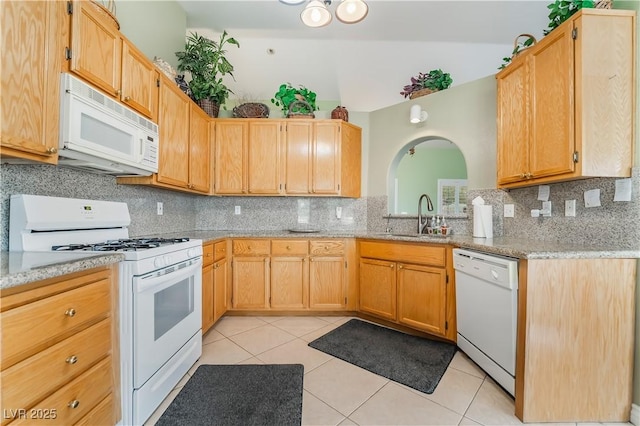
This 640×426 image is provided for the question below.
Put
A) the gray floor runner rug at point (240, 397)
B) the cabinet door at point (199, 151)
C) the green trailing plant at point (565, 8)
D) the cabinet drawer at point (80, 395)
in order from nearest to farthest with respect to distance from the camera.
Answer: the cabinet drawer at point (80, 395)
the gray floor runner rug at point (240, 397)
the green trailing plant at point (565, 8)
the cabinet door at point (199, 151)

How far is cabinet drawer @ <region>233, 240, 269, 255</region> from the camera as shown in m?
2.82

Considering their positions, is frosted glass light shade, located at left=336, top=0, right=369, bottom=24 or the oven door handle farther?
frosted glass light shade, located at left=336, top=0, right=369, bottom=24

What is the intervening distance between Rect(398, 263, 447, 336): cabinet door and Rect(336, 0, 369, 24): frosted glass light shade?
85.0 inches

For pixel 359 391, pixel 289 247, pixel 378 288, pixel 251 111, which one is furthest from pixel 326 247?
pixel 251 111

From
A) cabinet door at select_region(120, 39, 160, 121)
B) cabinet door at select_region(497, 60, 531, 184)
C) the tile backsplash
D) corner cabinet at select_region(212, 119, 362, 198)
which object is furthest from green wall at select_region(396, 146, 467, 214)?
cabinet door at select_region(120, 39, 160, 121)

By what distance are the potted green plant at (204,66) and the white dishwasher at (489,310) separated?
2971mm

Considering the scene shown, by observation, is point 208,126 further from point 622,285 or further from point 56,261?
point 622,285

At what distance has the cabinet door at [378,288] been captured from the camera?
2580mm

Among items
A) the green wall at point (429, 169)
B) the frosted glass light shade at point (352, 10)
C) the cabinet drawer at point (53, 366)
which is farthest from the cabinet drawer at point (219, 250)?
the green wall at point (429, 169)

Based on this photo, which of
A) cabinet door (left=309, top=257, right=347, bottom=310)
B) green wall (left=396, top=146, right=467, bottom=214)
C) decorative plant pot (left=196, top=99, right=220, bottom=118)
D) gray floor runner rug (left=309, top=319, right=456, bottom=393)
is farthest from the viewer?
green wall (left=396, top=146, right=467, bottom=214)

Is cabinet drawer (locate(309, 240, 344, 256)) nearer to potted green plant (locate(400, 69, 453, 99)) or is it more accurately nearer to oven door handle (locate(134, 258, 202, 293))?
oven door handle (locate(134, 258, 202, 293))

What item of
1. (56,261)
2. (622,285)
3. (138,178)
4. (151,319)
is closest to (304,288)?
(151,319)

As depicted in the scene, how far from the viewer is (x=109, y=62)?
1.54 metres

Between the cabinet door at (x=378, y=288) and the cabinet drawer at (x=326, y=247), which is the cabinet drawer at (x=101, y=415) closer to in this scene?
the cabinet drawer at (x=326, y=247)
